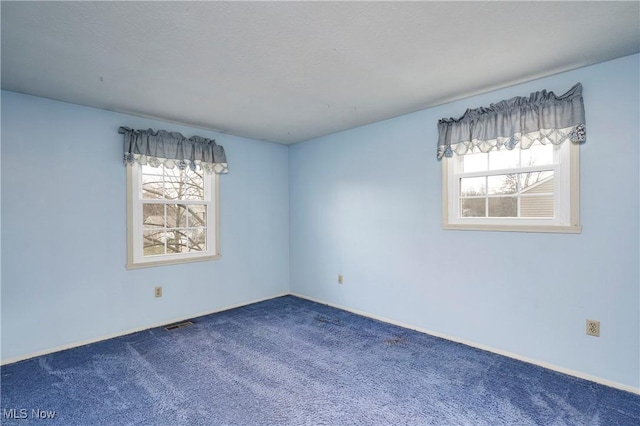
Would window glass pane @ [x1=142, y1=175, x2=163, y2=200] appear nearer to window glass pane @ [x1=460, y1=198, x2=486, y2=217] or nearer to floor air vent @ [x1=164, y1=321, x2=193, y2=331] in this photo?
floor air vent @ [x1=164, y1=321, x2=193, y2=331]

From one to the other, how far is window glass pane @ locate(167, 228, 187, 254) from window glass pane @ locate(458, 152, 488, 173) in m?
3.28

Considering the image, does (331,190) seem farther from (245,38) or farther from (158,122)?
(245,38)

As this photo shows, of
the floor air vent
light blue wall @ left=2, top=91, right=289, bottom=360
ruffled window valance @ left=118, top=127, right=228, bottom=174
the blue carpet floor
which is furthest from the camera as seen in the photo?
the floor air vent

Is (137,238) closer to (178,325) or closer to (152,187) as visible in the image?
(152,187)

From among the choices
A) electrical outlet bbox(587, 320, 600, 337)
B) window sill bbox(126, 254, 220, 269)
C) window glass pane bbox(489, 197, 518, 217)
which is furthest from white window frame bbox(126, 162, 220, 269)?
electrical outlet bbox(587, 320, 600, 337)

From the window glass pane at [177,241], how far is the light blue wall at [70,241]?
0.24 m

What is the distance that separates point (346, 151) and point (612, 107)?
2.56m

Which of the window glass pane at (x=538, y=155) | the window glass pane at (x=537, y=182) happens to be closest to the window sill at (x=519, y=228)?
the window glass pane at (x=537, y=182)

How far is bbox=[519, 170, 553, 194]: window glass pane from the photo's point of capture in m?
2.59

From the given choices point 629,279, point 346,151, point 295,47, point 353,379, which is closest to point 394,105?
point 346,151

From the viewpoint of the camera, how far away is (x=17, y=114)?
2734 millimetres

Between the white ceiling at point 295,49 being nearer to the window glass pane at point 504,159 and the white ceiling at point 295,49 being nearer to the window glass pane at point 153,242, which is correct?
the window glass pane at point 504,159

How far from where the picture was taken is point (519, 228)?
2.67 metres

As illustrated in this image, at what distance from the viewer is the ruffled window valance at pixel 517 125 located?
93.4 inches
